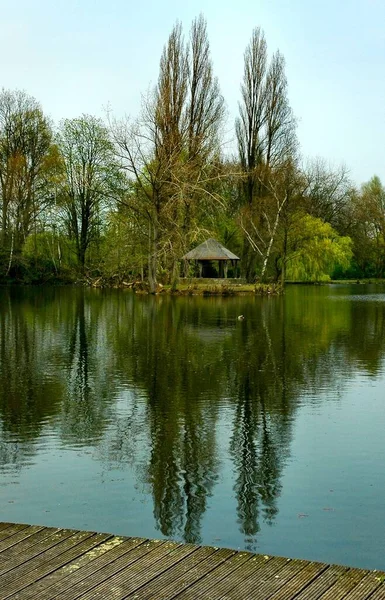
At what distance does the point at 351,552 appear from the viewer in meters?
5.14

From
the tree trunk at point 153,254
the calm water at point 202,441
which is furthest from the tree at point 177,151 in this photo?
the calm water at point 202,441

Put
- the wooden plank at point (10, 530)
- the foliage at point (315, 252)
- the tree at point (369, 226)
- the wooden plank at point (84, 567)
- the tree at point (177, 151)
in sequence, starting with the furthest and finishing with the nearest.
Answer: the tree at point (369, 226) → the foliage at point (315, 252) → the tree at point (177, 151) → the wooden plank at point (10, 530) → the wooden plank at point (84, 567)

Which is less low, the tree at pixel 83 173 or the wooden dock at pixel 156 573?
the tree at pixel 83 173

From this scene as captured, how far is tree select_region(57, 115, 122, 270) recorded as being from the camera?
2026 inches

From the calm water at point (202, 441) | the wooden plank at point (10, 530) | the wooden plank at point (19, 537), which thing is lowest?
the calm water at point (202, 441)

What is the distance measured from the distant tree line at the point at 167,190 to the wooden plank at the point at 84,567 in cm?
3254

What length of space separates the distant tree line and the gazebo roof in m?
1.26

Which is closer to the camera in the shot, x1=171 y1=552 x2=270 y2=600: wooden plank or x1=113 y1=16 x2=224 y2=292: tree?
x1=171 y1=552 x2=270 y2=600: wooden plank

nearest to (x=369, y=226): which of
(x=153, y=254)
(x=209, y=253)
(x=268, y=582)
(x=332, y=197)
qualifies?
(x=332, y=197)

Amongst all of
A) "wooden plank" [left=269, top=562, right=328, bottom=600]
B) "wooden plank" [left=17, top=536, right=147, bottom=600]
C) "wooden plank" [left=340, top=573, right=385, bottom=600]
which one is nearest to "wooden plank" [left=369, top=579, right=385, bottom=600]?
Result: "wooden plank" [left=340, top=573, right=385, bottom=600]

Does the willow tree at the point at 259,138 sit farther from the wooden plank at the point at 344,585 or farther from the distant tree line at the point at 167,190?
the wooden plank at the point at 344,585

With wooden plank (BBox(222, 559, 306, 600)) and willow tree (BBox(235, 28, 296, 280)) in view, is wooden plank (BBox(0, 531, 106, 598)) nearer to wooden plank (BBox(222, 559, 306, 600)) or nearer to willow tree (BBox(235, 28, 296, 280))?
wooden plank (BBox(222, 559, 306, 600))

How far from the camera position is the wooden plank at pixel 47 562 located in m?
4.16

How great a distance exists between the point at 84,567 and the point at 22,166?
152 feet
